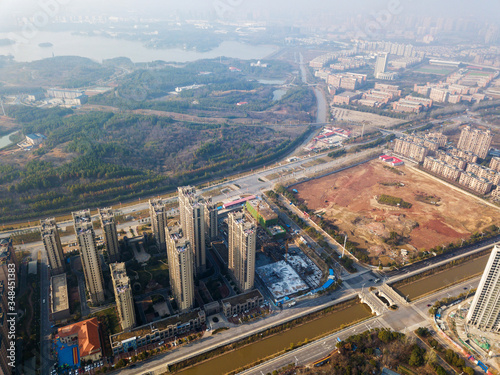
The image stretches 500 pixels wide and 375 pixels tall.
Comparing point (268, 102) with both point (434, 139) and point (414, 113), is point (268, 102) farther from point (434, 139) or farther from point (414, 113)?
point (434, 139)

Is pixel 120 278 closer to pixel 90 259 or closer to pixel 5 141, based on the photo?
pixel 90 259

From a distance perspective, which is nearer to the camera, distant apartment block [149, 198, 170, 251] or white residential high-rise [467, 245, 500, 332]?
white residential high-rise [467, 245, 500, 332]

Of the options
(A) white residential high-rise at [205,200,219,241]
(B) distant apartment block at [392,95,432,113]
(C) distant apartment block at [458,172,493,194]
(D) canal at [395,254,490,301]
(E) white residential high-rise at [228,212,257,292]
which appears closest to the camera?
(E) white residential high-rise at [228,212,257,292]

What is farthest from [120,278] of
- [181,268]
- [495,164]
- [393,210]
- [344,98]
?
[344,98]

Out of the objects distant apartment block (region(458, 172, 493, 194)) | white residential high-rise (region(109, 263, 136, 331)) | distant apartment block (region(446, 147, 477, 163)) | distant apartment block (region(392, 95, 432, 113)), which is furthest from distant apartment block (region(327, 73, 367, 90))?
white residential high-rise (region(109, 263, 136, 331))

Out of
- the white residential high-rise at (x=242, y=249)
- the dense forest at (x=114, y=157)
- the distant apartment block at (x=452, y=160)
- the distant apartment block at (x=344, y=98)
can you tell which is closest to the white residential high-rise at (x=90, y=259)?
the white residential high-rise at (x=242, y=249)

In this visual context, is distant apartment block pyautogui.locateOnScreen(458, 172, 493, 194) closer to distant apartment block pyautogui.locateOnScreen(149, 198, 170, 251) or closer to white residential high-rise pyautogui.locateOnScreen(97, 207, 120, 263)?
distant apartment block pyautogui.locateOnScreen(149, 198, 170, 251)

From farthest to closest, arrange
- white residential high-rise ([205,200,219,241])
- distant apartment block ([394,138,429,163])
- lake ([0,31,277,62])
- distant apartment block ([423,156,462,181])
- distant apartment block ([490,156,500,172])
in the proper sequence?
lake ([0,31,277,62])
distant apartment block ([394,138,429,163])
distant apartment block ([490,156,500,172])
distant apartment block ([423,156,462,181])
white residential high-rise ([205,200,219,241])

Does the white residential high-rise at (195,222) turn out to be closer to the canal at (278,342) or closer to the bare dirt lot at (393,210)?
the canal at (278,342)
